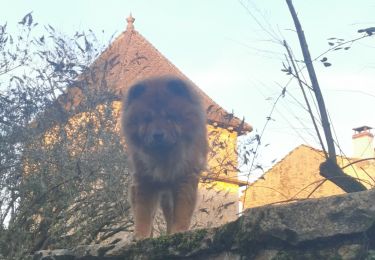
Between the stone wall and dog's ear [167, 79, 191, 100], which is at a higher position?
dog's ear [167, 79, 191, 100]

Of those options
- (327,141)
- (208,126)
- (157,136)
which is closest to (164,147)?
A: (157,136)

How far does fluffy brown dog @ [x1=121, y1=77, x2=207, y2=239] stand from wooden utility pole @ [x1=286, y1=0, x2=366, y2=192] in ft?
6.64

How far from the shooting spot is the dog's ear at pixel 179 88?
5.65 m

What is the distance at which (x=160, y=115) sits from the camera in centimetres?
533

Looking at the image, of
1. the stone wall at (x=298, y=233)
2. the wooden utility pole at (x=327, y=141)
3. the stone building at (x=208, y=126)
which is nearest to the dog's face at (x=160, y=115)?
the wooden utility pole at (x=327, y=141)

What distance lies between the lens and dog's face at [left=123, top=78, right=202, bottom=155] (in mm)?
5262

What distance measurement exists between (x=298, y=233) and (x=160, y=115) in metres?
3.20

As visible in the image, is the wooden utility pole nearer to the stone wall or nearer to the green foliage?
the stone wall

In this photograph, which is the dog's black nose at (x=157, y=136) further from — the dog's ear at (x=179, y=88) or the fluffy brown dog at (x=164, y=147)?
the dog's ear at (x=179, y=88)

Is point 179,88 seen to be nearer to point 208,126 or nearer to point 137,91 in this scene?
point 137,91

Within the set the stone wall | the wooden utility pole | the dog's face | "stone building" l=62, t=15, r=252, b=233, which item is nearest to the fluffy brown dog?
the dog's face

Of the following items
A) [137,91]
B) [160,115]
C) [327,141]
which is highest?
[137,91]

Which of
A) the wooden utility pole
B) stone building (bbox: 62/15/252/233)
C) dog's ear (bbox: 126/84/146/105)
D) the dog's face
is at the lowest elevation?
the wooden utility pole

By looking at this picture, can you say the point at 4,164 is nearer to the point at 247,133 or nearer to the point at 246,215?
the point at 247,133
